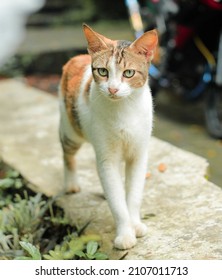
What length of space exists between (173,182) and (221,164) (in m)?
1.32

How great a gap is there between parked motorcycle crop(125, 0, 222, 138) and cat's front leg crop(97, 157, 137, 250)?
2.46 m

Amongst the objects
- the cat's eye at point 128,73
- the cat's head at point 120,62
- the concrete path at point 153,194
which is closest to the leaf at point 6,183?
the concrete path at point 153,194

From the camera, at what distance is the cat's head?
239 centimetres

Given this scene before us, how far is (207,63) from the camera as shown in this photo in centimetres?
518

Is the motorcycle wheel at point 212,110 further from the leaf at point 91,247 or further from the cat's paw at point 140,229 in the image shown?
the leaf at point 91,247

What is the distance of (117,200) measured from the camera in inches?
104

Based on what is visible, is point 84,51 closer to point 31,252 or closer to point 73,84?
point 73,84

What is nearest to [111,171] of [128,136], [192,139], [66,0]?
[128,136]

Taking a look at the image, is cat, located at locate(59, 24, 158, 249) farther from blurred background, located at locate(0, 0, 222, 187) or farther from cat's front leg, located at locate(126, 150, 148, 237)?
blurred background, located at locate(0, 0, 222, 187)

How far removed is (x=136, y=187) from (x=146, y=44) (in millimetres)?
784

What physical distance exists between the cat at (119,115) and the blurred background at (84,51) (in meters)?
1.50

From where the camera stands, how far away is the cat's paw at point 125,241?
266 centimetres

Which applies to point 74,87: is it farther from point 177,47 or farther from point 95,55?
point 177,47

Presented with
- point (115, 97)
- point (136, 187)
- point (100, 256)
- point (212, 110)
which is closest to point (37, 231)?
point (100, 256)
